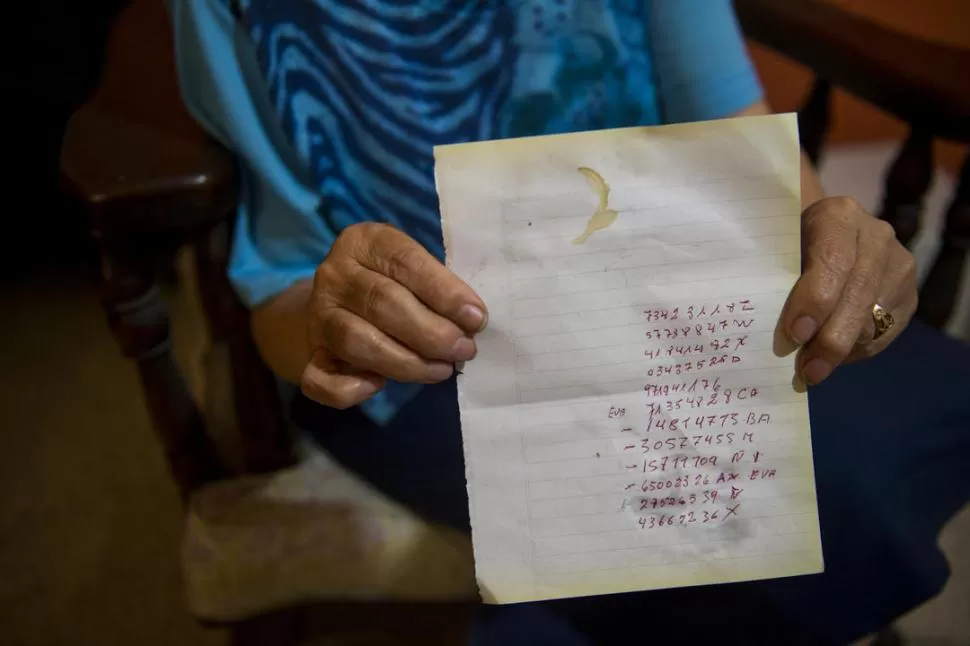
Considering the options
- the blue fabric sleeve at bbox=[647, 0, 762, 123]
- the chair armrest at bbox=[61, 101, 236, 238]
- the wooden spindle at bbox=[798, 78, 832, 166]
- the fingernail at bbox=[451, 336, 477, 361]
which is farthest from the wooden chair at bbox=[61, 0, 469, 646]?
the wooden spindle at bbox=[798, 78, 832, 166]

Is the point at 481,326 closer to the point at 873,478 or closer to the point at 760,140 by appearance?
the point at 760,140

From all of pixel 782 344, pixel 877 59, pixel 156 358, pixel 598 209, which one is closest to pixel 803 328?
pixel 782 344

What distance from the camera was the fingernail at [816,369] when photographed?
0.44 m

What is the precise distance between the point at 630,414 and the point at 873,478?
0.24 meters

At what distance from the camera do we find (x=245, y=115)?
0.58 m

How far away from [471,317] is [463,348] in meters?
0.02

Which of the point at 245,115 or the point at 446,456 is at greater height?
the point at 245,115

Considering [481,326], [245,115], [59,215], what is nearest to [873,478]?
[481,326]

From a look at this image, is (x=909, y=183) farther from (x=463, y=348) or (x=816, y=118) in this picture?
(x=463, y=348)

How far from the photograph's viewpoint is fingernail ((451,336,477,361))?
0.44m

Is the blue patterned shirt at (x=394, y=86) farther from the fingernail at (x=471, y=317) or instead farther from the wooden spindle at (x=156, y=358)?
the fingernail at (x=471, y=317)

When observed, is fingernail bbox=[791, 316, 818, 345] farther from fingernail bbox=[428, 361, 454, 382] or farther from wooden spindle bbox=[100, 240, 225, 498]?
wooden spindle bbox=[100, 240, 225, 498]

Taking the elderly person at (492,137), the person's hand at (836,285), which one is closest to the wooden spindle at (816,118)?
the elderly person at (492,137)

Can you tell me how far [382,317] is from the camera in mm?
447
